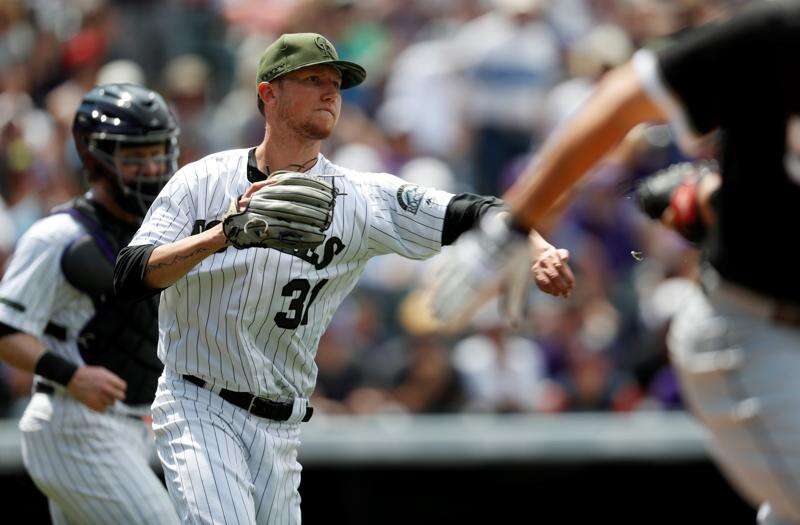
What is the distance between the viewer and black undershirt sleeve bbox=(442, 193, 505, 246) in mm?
4621

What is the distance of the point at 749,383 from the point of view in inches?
120

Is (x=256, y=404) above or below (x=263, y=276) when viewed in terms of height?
below

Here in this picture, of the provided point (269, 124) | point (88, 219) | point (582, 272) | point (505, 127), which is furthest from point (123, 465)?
point (505, 127)

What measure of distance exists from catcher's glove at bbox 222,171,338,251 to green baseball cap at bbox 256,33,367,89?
57 centimetres

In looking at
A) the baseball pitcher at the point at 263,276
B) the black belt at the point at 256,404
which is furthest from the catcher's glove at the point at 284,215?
the black belt at the point at 256,404

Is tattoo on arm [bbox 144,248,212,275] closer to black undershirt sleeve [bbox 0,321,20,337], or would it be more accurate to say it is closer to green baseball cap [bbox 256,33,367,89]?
green baseball cap [bbox 256,33,367,89]

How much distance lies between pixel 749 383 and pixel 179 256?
6.33 feet

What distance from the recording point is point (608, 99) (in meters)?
2.96

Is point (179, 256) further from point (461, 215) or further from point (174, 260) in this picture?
point (461, 215)

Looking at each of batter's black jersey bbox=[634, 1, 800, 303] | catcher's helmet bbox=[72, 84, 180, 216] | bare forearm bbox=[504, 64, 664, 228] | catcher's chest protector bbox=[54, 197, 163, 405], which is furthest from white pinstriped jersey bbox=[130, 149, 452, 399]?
batter's black jersey bbox=[634, 1, 800, 303]

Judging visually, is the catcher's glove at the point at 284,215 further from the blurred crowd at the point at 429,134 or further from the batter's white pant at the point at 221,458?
the blurred crowd at the point at 429,134

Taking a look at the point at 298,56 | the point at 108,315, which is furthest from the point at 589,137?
the point at 108,315

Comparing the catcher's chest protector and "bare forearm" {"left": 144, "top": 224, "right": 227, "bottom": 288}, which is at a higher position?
"bare forearm" {"left": 144, "top": 224, "right": 227, "bottom": 288}

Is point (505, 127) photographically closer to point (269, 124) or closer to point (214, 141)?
point (214, 141)
